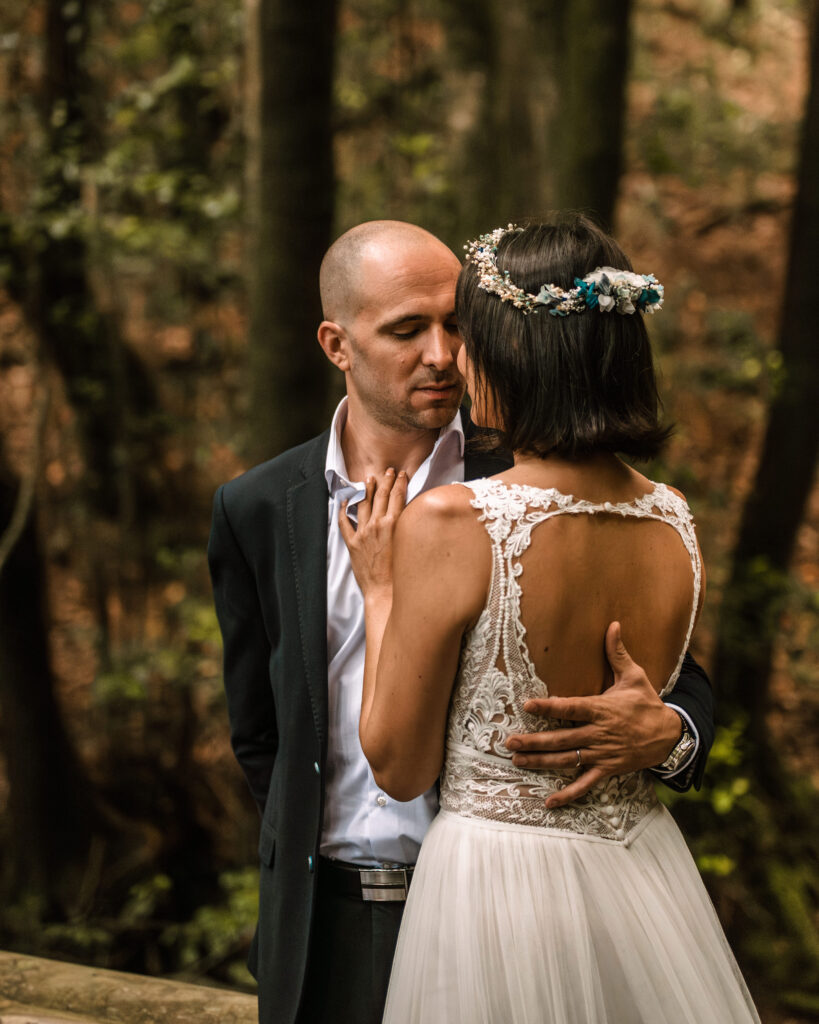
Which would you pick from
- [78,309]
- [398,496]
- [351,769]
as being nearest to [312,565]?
[398,496]

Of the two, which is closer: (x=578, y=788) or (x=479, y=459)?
(x=578, y=788)

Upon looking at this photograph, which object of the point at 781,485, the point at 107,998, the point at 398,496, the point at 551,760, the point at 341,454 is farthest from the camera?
the point at 781,485

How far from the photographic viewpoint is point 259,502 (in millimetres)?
2109

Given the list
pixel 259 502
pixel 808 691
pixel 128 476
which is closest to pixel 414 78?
pixel 128 476

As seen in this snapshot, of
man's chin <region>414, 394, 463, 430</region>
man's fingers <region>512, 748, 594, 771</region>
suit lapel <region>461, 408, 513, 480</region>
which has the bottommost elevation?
man's fingers <region>512, 748, 594, 771</region>

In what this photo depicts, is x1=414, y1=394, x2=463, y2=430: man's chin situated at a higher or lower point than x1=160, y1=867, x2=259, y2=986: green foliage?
higher

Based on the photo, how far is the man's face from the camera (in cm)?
208

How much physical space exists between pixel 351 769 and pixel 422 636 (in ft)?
1.79

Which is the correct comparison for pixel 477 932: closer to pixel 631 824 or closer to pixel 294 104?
pixel 631 824

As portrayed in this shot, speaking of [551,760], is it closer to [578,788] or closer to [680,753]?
[578,788]

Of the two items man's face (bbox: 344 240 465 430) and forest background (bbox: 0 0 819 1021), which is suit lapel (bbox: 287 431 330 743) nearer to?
man's face (bbox: 344 240 465 430)

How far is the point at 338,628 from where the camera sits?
2021 millimetres

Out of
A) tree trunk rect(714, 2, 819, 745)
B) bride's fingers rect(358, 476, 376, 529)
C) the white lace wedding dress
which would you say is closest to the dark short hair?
the white lace wedding dress

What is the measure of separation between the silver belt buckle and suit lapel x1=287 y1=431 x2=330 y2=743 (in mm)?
282
